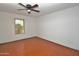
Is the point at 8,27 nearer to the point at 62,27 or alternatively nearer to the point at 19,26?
the point at 19,26

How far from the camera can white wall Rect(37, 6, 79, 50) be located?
3.69 ft

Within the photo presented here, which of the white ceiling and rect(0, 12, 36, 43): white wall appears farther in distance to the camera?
rect(0, 12, 36, 43): white wall

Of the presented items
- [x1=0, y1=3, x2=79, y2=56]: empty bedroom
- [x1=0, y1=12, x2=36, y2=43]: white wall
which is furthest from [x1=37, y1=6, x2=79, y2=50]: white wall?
[x1=0, y1=12, x2=36, y2=43]: white wall

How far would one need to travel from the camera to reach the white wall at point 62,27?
1125mm

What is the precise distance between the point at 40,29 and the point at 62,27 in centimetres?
29

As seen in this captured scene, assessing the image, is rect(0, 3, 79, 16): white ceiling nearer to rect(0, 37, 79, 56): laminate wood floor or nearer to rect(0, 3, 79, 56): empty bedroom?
rect(0, 3, 79, 56): empty bedroom

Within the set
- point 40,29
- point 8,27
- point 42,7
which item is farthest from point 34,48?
point 42,7

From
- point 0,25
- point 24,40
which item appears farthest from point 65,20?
point 0,25

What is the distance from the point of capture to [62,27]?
3.81ft

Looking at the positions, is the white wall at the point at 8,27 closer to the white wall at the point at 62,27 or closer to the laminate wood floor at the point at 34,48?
the laminate wood floor at the point at 34,48

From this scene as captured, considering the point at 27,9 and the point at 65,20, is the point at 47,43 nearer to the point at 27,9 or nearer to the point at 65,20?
the point at 65,20

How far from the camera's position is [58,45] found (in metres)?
1.18

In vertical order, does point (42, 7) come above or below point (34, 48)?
above

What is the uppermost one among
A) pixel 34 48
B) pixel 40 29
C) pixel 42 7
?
pixel 42 7
